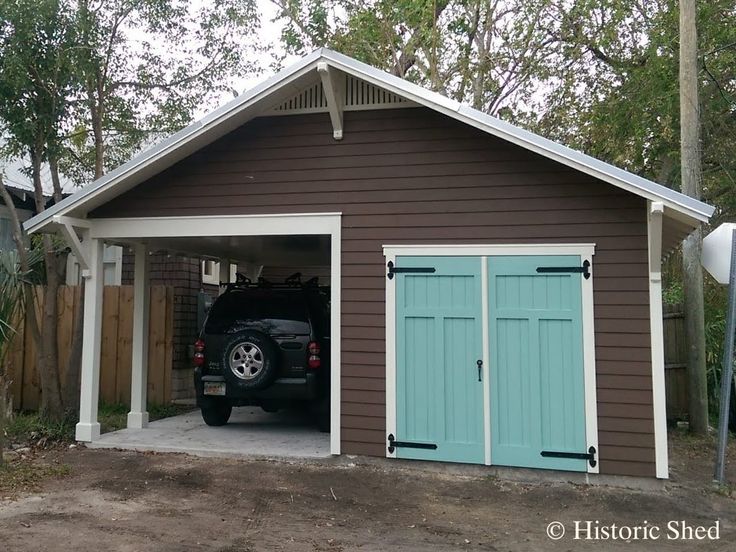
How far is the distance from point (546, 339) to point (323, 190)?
2.84m

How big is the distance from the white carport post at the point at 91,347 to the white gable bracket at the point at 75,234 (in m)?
0.06

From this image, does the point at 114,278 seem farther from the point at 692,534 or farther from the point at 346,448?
the point at 692,534

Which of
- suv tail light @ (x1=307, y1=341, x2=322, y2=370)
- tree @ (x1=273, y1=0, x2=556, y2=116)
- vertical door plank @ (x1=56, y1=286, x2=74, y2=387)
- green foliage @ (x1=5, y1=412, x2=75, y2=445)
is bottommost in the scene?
green foliage @ (x1=5, y1=412, x2=75, y2=445)

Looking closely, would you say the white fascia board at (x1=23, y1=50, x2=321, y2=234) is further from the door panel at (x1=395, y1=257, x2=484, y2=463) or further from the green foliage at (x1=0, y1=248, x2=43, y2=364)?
the door panel at (x1=395, y1=257, x2=484, y2=463)

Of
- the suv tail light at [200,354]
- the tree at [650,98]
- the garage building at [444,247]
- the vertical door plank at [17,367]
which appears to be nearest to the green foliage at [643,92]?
the tree at [650,98]

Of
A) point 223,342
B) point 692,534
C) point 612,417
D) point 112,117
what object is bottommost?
point 692,534

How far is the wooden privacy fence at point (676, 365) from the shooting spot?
8.63 metres

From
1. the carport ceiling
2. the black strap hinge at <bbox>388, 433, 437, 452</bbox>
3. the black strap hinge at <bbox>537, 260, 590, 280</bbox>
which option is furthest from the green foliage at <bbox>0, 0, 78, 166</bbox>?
the black strap hinge at <bbox>537, 260, 590, 280</bbox>

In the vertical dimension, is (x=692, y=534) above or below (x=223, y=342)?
below

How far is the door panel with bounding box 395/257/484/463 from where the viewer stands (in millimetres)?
6012

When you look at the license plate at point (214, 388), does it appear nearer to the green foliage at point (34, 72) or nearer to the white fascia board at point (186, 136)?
the white fascia board at point (186, 136)

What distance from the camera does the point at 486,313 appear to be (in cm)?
604

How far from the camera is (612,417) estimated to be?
18.5 feet

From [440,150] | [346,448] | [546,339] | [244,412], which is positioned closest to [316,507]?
[346,448]
